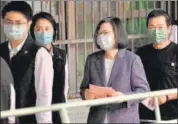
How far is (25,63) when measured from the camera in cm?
357

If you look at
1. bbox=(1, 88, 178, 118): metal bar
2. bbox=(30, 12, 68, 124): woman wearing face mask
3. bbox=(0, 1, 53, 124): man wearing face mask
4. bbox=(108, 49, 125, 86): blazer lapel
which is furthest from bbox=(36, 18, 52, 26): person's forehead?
bbox=(1, 88, 178, 118): metal bar

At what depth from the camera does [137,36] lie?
27.3 feet

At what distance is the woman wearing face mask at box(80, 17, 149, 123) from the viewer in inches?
147

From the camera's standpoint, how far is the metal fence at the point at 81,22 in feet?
24.3

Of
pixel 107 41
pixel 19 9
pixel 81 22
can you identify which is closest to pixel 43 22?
pixel 19 9

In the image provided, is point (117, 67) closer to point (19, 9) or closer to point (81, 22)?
point (19, 9)

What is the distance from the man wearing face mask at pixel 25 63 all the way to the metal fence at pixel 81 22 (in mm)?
3368

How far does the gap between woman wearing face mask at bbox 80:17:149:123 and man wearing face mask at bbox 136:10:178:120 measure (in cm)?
34

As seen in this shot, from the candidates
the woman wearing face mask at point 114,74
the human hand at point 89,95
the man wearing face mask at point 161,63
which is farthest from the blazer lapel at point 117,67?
the man wearing face mask at point 161,63

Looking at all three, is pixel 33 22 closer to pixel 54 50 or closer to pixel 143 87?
pixel 54 50

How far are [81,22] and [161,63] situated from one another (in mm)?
3677

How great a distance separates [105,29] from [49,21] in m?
0.52

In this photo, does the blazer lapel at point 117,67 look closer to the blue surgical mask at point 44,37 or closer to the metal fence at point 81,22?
the blue surgical mask at point 44,37

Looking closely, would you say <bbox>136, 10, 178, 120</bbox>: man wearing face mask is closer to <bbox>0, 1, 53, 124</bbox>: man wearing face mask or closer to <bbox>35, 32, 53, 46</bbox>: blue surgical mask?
<bbox>35, 32, 53, 46</bbox>: blue surgical mask
